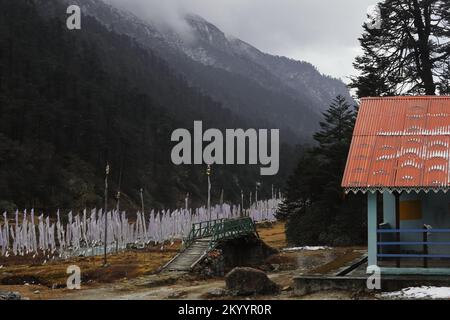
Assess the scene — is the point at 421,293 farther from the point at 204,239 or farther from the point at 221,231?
the point at 204,239

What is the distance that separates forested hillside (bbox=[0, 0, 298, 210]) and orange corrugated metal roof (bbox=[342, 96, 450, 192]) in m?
A: 54.8

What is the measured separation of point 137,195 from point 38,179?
757 inches

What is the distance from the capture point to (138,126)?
344 ft

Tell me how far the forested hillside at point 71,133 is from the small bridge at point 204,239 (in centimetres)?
3892

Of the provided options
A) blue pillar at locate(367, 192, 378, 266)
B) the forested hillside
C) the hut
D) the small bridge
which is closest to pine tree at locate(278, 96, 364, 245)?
the small bridge

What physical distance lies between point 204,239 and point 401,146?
16335 mm

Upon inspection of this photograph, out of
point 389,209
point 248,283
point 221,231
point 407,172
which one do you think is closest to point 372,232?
point 407,172

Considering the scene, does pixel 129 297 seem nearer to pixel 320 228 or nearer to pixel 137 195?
pixel 320 228

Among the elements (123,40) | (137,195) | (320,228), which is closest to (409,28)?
(320,228)

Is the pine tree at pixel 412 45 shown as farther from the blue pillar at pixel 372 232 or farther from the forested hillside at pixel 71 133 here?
the forested hillside at pixel 71 133

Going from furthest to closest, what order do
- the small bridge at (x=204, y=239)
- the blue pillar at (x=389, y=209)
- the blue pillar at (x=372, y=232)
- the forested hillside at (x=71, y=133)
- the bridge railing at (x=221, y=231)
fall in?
the forested hillside at (x=71, y=133)
the bridge railing at (x=221, y=231)
the small bridge at (x=204, y=239)
the blue pillar at (x=389, y=209)
the blue pillar at (x=372, y=232)

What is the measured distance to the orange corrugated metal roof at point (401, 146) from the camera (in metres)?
15.6

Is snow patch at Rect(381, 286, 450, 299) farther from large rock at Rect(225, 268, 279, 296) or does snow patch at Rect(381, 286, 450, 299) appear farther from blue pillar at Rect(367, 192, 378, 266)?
large rock at Rect(225, 268, 279, 296)

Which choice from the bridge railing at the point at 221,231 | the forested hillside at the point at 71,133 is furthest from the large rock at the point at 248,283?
the forested hillside at the point at 71,133
